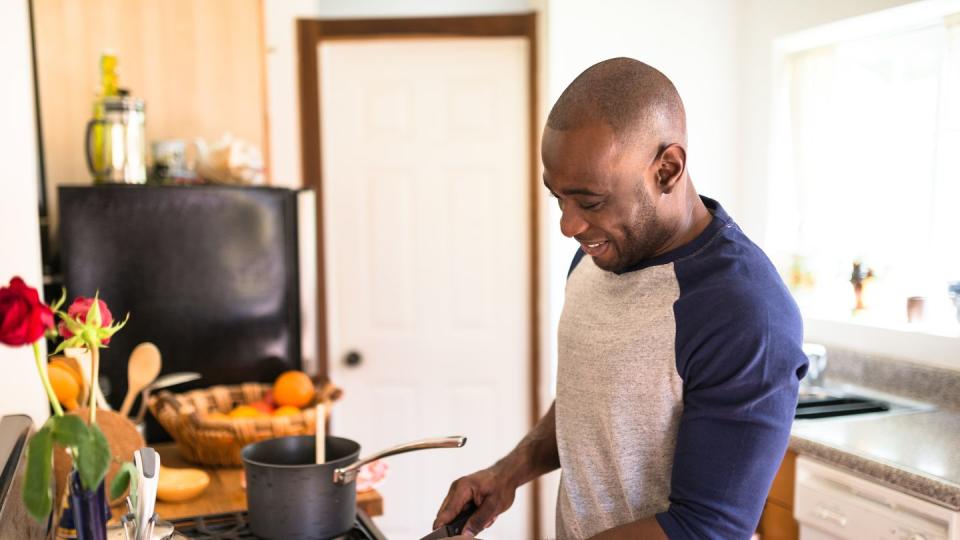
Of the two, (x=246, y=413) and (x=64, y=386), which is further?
(x=246, y=413)

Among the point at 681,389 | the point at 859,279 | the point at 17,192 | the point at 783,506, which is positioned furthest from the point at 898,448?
the point at 17,192

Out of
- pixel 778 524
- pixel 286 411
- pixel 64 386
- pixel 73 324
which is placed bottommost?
pixel 778 524

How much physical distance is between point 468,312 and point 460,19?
1.16 m

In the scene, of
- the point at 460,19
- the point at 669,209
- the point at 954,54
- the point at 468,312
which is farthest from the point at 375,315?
the point at 669,209

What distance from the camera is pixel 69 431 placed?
0.78 m

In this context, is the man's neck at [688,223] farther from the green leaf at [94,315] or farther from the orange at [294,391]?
the orange at [294,391]

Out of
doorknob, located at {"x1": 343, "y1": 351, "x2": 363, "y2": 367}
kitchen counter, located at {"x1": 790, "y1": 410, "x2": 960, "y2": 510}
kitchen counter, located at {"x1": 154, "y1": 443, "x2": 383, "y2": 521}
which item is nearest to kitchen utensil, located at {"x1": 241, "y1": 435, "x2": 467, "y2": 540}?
kitchen counter, located at {"x1": 154, "y1": 443, "x2": 383, "y2": 521}

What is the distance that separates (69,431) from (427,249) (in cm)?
273

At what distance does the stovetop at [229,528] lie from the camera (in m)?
1.33

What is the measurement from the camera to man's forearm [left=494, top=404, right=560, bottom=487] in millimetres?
1410

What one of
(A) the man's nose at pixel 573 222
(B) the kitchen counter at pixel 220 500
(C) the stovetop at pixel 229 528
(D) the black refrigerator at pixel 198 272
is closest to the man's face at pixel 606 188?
(A) the man's nose at pixel 573 222

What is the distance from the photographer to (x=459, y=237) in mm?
3504

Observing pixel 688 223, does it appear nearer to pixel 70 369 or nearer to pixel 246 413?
pixel 246 413

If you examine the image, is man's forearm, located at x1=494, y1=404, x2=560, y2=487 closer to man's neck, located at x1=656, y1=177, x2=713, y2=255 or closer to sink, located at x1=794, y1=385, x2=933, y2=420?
man's neck, located at x1=656, y1=177, x2=713, y2=255
